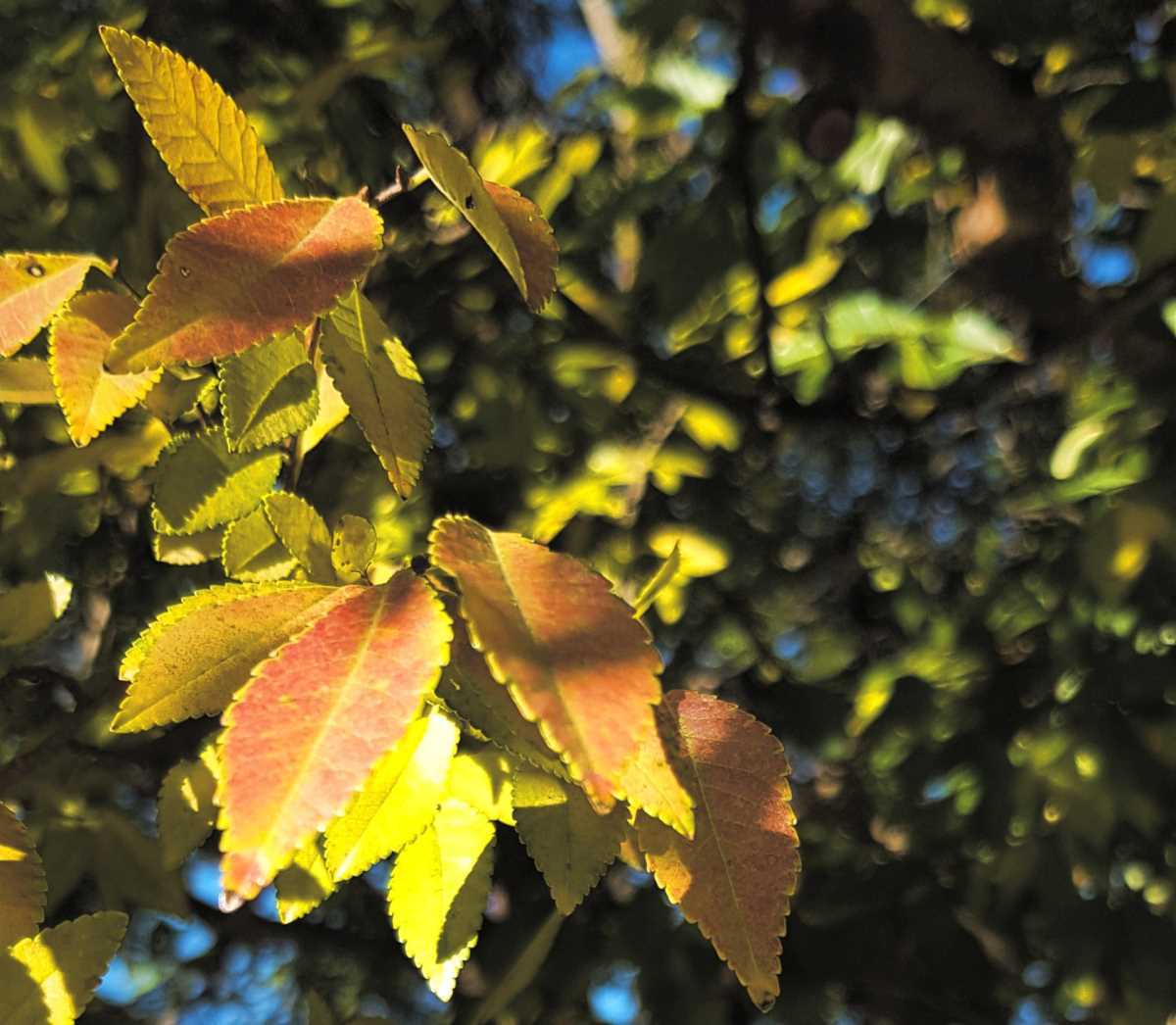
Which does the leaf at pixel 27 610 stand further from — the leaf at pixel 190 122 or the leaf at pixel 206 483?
the leaf at pixel 190 122

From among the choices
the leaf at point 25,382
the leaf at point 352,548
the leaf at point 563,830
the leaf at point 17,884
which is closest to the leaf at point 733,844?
the leaf at point 563,830

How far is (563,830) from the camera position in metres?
0.55

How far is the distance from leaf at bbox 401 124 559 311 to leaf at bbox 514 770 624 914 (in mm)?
212

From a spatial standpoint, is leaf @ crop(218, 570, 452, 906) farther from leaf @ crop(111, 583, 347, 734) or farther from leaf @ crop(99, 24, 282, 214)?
leaf @ crop(99, 24, 282, 214)

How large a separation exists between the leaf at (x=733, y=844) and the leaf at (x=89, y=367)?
284 mm

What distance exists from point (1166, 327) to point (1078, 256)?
671mm

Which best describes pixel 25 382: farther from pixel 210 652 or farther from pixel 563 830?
pixel 563 830

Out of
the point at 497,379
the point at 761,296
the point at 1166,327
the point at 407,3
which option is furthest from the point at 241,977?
the point at 1166,327

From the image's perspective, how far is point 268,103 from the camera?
1.45 meters

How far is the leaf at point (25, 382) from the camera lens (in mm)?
627

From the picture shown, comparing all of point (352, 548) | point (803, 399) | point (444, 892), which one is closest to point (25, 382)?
point (352, 548)

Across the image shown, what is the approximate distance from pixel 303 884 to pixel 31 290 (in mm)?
298

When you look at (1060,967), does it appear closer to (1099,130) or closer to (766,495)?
(766,495)

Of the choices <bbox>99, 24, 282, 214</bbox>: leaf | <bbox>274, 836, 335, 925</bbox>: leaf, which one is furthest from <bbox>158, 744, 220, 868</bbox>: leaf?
<bbox>99, 24, 282, 214</bbox>: leaf
